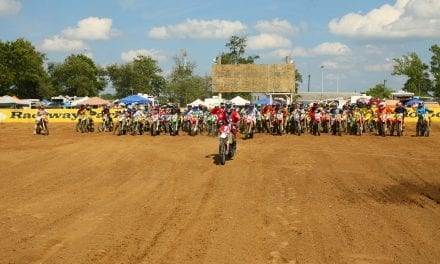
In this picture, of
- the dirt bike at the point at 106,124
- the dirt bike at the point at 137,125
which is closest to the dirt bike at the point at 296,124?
the dirt bike at the point at 137,125

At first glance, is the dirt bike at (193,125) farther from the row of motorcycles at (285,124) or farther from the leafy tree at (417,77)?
the leafy tree at (417,77)

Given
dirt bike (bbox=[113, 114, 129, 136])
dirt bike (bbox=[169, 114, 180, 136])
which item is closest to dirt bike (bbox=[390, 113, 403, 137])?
dirt bike (bbox=[169, 114, 180, 136])

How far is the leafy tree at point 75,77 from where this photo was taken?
88.1m

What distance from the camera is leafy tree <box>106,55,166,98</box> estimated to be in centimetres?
9469

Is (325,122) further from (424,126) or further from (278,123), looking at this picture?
(424,126)

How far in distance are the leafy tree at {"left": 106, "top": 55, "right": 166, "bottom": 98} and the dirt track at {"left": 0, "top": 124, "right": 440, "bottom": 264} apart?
3131 inches

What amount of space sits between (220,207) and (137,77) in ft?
289

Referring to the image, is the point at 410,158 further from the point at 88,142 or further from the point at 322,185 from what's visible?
the point at 88,142

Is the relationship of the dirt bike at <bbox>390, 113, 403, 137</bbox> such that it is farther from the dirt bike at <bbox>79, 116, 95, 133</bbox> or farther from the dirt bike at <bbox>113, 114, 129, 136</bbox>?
the dirt bike at <bbox>79, 116, 95, 133</bbox>

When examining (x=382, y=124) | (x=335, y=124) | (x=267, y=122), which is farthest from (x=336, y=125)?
(x=267, y=122)

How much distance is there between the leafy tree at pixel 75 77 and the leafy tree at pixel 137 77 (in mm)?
5166

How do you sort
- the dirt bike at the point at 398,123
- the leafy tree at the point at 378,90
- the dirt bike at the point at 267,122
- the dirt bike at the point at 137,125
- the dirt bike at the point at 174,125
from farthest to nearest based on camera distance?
the leafy tree at the point at 378,90, the dirt bike at the point at 137,125, the dirt bike at the point at 267,122, the dirt bike at the point at 174,125, the dirt bike at the point at 398,123

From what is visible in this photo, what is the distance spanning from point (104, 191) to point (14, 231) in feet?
10.0

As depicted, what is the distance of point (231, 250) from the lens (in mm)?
6246
